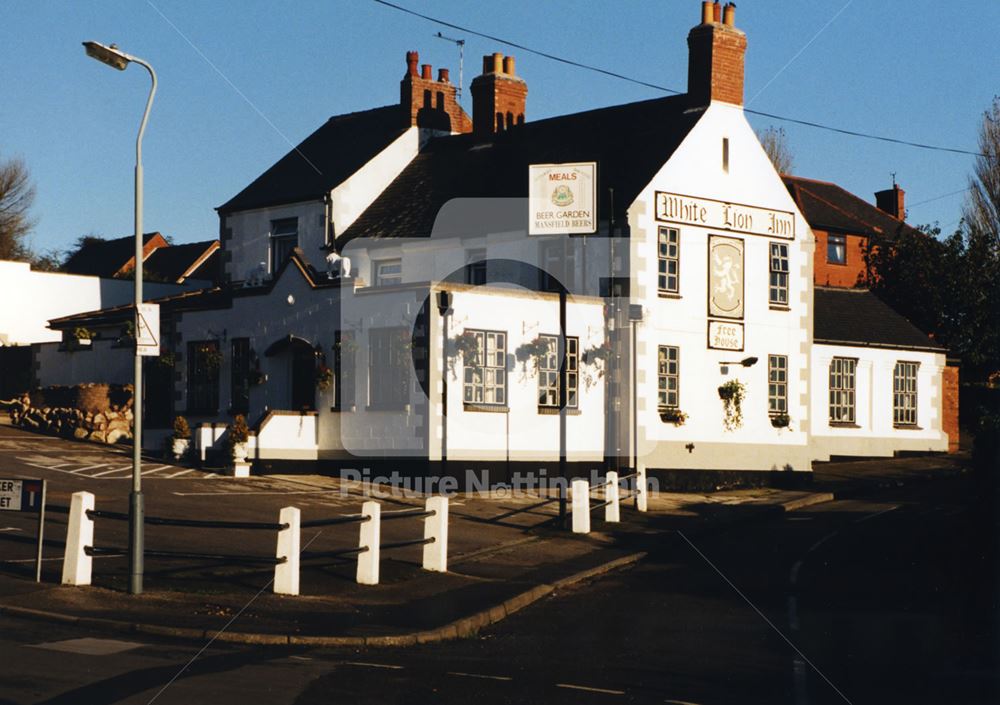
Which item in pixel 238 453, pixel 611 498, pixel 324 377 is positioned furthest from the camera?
pixel 324 377

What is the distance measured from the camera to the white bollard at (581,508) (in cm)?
2442

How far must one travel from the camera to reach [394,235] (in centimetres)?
3775

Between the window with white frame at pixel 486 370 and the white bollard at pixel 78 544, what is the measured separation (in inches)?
567

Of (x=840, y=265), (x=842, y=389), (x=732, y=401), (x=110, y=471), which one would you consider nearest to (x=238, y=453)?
(x=110, y=471)

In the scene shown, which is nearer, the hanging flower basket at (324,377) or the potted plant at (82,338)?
the hanging flower basket at (324,377)

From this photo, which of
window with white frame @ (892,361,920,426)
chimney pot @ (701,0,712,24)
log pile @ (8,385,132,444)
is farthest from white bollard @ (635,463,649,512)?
window with white frame @ (892,361,920,426)

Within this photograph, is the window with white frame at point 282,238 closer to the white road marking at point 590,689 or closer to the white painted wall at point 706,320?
the white painted wall at point 706,320

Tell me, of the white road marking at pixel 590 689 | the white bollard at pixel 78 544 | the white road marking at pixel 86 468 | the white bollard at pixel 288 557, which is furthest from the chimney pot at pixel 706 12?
the white road marking at pixel 590 689

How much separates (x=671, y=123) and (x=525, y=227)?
16.6ft

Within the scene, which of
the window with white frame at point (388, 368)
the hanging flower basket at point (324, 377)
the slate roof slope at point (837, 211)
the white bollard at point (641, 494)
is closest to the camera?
the white bollard at point (641, 494)

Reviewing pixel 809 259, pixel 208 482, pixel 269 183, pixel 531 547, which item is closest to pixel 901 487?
pixel 809 259

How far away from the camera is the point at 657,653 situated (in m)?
13.8

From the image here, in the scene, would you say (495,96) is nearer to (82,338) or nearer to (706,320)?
(706,320)

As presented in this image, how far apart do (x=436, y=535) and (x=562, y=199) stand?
1196 centimetres
